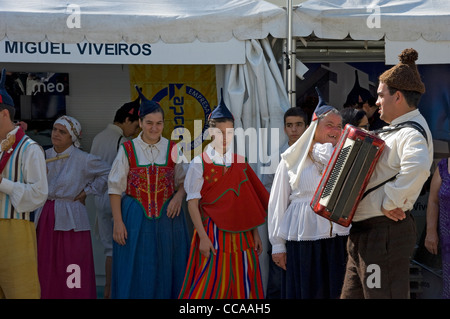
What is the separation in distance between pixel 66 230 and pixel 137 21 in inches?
67.4

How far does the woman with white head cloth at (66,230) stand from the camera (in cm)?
591

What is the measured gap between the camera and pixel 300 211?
5000 mm

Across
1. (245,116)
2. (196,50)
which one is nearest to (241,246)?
(245,116)

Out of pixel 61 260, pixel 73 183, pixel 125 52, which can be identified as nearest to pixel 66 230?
pixel 61 260

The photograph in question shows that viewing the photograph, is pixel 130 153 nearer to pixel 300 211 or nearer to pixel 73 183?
pixel 73 183

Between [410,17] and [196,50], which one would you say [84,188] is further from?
[410,17]

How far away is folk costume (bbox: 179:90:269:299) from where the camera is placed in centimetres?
539

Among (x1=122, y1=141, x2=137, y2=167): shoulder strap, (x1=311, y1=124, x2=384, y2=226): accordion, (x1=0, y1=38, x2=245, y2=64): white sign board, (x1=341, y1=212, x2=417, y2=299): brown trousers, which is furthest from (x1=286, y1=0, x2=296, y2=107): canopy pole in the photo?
(x1=341, y1=212, x2=417, y2=299): brown trousers

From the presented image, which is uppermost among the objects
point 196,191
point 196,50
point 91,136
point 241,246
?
point 196,50

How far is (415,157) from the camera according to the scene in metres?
3.91

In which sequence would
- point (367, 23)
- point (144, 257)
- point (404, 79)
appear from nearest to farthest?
point (404, 79) → point (144, 257) → point (367, 23)

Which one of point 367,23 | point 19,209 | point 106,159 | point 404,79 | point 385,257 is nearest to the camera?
point 385,257

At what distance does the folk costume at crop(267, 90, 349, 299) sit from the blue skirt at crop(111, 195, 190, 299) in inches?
36.7

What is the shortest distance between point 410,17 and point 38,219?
131 inches
